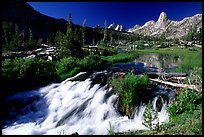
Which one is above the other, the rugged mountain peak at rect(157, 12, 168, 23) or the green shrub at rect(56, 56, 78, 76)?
the rugged mountain peak at rect(157, 12, 168, 23)

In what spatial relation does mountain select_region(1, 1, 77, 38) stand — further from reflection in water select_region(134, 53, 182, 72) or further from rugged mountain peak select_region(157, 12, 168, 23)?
rugged mountain peak select_region(157, 12, 168, 23)

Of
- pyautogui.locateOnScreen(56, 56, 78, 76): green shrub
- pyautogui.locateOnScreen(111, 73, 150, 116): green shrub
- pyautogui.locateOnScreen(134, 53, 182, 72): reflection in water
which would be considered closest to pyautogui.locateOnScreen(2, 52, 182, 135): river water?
pyautogui.locateOnScreen(111, 73, 150, 116): green shrub

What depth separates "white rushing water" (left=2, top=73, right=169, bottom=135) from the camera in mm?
10242

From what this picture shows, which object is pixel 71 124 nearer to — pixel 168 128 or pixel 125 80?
pixel 125 80

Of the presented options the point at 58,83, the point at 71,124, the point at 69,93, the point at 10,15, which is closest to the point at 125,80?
the point at 71,124

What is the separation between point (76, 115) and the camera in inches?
444

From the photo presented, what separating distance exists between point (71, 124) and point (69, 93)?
129 inches

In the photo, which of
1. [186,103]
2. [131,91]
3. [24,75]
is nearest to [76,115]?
[131,91]

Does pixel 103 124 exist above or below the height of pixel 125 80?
below

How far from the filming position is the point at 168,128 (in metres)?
7.62

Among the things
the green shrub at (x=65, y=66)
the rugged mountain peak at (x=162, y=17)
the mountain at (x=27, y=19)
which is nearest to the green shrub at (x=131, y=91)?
the rugged mountain peak at (x=162, y=17)

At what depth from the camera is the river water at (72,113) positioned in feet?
33.8

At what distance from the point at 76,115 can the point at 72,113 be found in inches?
9.3

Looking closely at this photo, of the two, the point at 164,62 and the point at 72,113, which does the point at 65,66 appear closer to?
the point at 72,113
